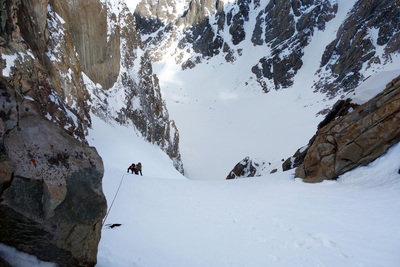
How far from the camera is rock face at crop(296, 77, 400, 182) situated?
8234 mm

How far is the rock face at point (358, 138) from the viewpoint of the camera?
8234 mm

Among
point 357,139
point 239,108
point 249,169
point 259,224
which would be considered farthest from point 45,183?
point 239,108

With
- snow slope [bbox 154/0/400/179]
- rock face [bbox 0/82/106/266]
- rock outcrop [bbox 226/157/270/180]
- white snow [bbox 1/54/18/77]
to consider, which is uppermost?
snow slope [bbox 154/0/400/179]

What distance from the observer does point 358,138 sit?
8.86 metres

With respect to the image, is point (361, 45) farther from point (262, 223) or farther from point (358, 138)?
point (262, 223)

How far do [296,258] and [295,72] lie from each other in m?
56.7

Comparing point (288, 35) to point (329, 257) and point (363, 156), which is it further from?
point (329, 257)

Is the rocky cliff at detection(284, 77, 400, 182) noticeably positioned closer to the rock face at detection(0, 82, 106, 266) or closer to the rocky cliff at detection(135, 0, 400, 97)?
the rock face at detection(0, 82, 106, 266)

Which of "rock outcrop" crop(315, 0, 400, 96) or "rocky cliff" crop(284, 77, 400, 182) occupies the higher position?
"rock outcrop" crop(315, 0, 400, 96)

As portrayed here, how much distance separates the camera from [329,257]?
4668 millimetres

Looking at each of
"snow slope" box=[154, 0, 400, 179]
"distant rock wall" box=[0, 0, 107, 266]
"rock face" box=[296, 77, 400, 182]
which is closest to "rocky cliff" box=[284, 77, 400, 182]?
"rock face" box=[296, 77, 400, 182]

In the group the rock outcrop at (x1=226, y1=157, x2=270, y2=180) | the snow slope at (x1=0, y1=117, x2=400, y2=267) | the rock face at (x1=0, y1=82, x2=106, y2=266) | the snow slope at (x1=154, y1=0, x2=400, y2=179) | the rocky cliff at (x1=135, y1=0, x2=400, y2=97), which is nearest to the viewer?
the rock face at (x1=0, y1=82, x2=106, y2=266)

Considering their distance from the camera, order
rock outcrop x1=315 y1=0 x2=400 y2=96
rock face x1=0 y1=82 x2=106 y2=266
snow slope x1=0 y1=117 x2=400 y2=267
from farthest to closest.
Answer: rock outcrop x1=315 y1=0 x2=400 y2=96
snow slope x1=0 y1=117 x2=400 y2=267
rock face x1=0 y1=82 x2=106 y2=266

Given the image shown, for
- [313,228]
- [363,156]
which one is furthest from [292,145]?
[313,228]
